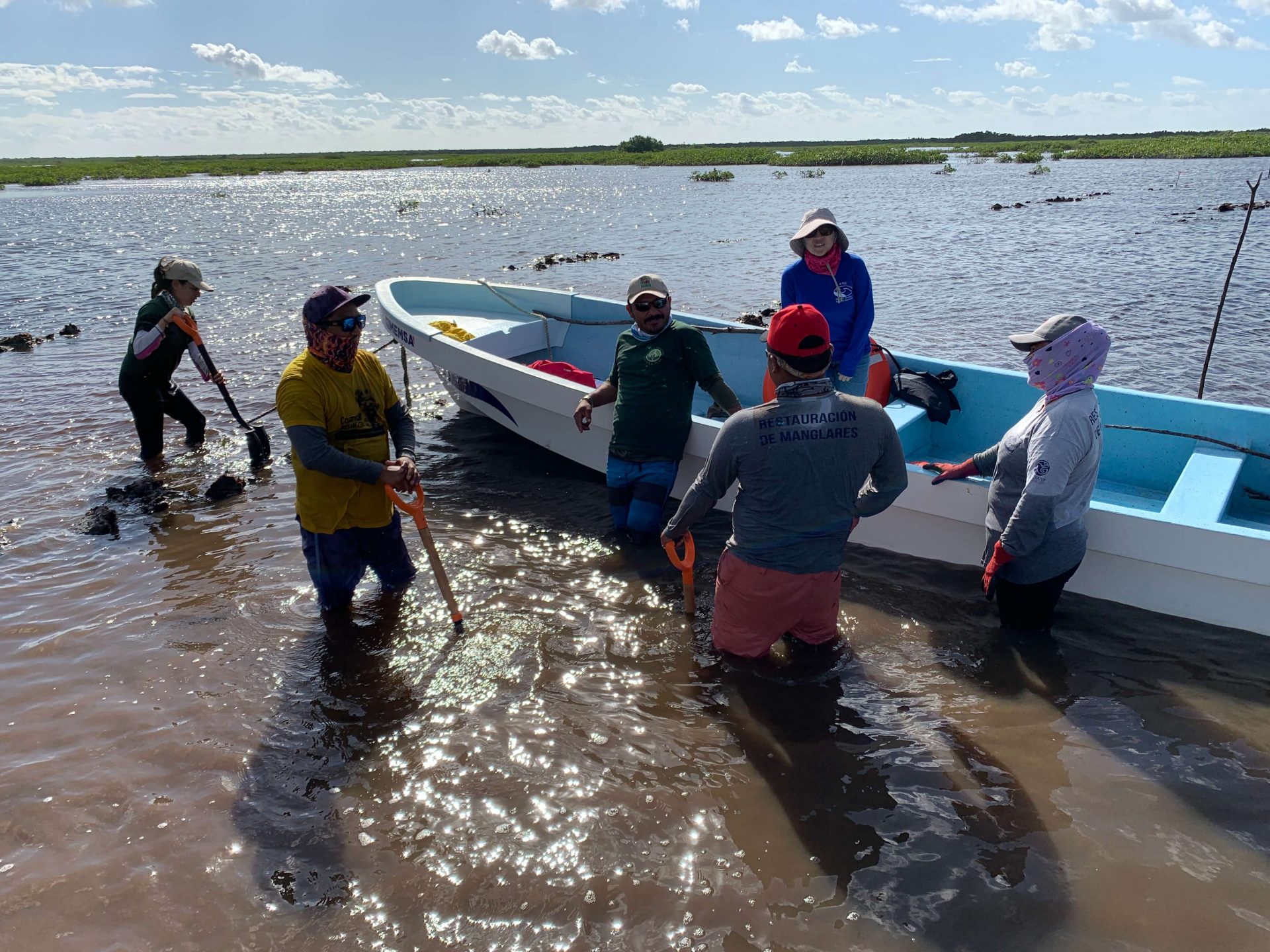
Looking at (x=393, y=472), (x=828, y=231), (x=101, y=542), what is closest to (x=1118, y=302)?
(x=828, y=231)

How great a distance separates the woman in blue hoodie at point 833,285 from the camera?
16.3 feet

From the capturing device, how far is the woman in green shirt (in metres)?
6.55

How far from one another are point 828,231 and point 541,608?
119 inches

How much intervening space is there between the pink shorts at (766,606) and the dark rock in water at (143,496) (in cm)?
540

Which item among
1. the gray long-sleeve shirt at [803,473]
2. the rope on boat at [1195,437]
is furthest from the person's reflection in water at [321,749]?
the rope on boat at [1195,437]

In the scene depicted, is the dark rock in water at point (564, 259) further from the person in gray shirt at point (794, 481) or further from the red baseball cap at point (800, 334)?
the red baseball cap at point (800, 334)

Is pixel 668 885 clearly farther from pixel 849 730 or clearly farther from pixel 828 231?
pixel 828 231

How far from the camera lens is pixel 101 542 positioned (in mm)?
6141

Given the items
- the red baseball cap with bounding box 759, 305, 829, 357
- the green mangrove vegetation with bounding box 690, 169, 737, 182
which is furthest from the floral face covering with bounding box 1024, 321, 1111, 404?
the green mangrove vegetation with bounding box 690, 169, 737, 182

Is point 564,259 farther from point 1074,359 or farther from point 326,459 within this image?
point 1074,359

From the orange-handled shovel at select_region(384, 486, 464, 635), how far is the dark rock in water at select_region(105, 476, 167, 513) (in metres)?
3.59

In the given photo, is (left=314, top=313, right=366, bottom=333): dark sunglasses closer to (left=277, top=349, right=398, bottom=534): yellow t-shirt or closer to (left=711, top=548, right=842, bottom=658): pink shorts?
(left=277, top=349, right=398, bottom=534): yellow t-shirt

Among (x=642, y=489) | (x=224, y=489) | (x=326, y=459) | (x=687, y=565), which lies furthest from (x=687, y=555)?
(x=224, y=489)

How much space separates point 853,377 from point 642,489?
1676mm
